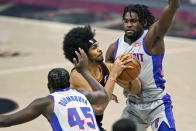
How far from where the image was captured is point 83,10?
868 inches

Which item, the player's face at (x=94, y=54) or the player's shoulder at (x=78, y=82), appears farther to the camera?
the player's face at (x=94, y=54)

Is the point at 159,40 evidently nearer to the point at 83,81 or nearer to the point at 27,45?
the point at 83,81

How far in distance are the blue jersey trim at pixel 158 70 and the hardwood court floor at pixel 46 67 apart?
257cm

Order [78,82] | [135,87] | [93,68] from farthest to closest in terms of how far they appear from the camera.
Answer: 1. [135,87]
2. [93,68]
3. [78,82]

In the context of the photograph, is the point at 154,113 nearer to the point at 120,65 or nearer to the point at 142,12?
the point at 120,65

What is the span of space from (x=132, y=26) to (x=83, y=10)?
1724 cm

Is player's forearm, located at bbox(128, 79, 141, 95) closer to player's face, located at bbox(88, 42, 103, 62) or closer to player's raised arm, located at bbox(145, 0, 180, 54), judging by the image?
player's raised arm, located at bbox(145, 0, 180, 54)

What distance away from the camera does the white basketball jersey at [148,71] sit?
4.96 m

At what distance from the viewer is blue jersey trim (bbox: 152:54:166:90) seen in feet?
16.2

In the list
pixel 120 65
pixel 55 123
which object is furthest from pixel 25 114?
pixel 120 65

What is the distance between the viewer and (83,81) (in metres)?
4.48

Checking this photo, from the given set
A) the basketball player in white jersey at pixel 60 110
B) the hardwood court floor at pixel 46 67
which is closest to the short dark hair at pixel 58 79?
the basketball player in white jersey at pixel 60 110

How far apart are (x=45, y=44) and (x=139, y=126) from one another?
11517 millimetres

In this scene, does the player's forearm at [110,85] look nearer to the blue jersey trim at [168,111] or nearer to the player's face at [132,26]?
the player's face at [132,26]
